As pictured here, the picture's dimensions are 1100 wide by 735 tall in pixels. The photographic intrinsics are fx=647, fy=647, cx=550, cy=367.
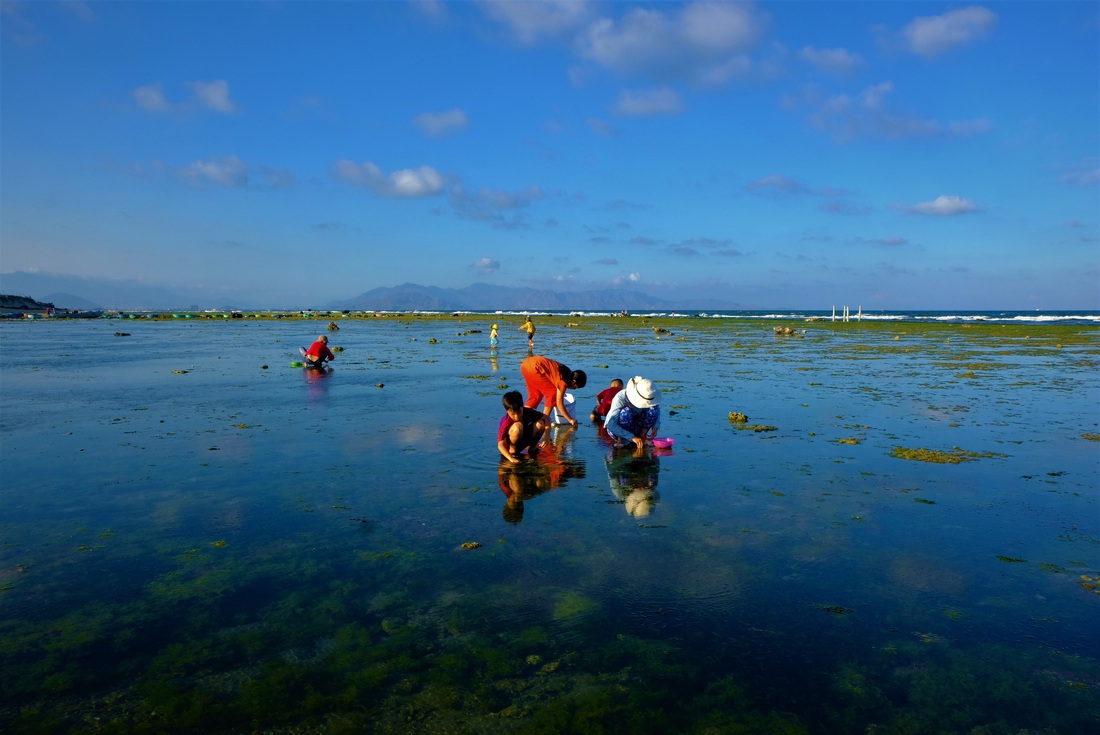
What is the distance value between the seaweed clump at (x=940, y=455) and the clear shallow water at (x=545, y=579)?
1.10 feet

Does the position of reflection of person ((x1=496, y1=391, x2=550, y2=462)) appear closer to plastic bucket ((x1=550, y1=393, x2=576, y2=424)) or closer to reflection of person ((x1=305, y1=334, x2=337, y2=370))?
plastic bucket ((x1=550, y1=393, x2=576, y2=424))

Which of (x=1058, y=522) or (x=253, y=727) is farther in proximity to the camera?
(x=1058, y=522)

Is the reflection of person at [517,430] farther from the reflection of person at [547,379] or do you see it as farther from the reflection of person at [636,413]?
the reflection of person at [547,379]

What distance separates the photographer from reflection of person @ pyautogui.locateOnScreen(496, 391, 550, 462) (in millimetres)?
12185

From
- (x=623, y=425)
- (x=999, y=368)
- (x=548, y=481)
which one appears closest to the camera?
(x=548, y=481)

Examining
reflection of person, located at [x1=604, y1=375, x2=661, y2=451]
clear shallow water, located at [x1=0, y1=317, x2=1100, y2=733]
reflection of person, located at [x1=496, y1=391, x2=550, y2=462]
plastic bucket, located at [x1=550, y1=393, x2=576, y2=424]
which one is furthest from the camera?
plastic bucket, located at [x1=550, y1=393, x2=576, y2=424]

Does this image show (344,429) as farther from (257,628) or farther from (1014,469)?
(1014,469)

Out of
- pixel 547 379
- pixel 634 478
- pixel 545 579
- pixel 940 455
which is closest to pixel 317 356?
pixel 547 379

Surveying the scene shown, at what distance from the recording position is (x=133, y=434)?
50.2 feet

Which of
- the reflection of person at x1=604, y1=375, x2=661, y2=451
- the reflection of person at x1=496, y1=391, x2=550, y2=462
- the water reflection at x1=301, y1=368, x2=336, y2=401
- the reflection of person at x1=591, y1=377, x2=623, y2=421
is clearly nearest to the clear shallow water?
the reflection of person at x1=496, y1=391, x2=550, y2=462

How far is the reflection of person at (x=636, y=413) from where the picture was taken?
13.5 m

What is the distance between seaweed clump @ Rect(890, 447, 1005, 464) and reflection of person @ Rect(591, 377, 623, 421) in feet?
19.9

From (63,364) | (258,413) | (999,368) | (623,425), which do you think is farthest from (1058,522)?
(63,364)

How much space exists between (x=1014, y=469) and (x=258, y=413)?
1809 cm
